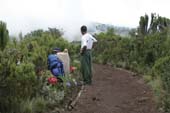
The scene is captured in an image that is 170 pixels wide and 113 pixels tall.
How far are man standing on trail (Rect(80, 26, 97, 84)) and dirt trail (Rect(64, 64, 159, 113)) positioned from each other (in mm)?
358

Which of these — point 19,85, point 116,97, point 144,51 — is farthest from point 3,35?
point 144,51

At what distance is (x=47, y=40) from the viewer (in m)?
20.6

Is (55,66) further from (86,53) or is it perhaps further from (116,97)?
(116,97)

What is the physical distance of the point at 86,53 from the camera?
1622cm

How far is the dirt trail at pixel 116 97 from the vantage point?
1243 cm

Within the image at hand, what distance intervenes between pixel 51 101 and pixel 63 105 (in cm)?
29

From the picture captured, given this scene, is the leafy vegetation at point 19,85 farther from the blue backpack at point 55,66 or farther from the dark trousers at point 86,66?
the dark trousers at point 86,66

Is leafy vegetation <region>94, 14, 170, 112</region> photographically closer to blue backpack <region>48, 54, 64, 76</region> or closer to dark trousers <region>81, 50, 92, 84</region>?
dark trousers <region>81, 50, 92, 84</region>

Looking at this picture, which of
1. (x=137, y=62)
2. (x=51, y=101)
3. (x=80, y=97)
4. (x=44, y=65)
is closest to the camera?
(x=51, y=101)

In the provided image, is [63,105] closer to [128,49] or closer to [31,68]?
[31,68]

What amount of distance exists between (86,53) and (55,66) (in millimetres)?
1210

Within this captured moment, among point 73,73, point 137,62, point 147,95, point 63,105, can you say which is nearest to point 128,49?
point 137,62

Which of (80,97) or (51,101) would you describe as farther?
(80,97)

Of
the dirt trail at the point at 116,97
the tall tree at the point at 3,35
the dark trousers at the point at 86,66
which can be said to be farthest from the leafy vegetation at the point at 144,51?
the tall tree at the point at 3,35
